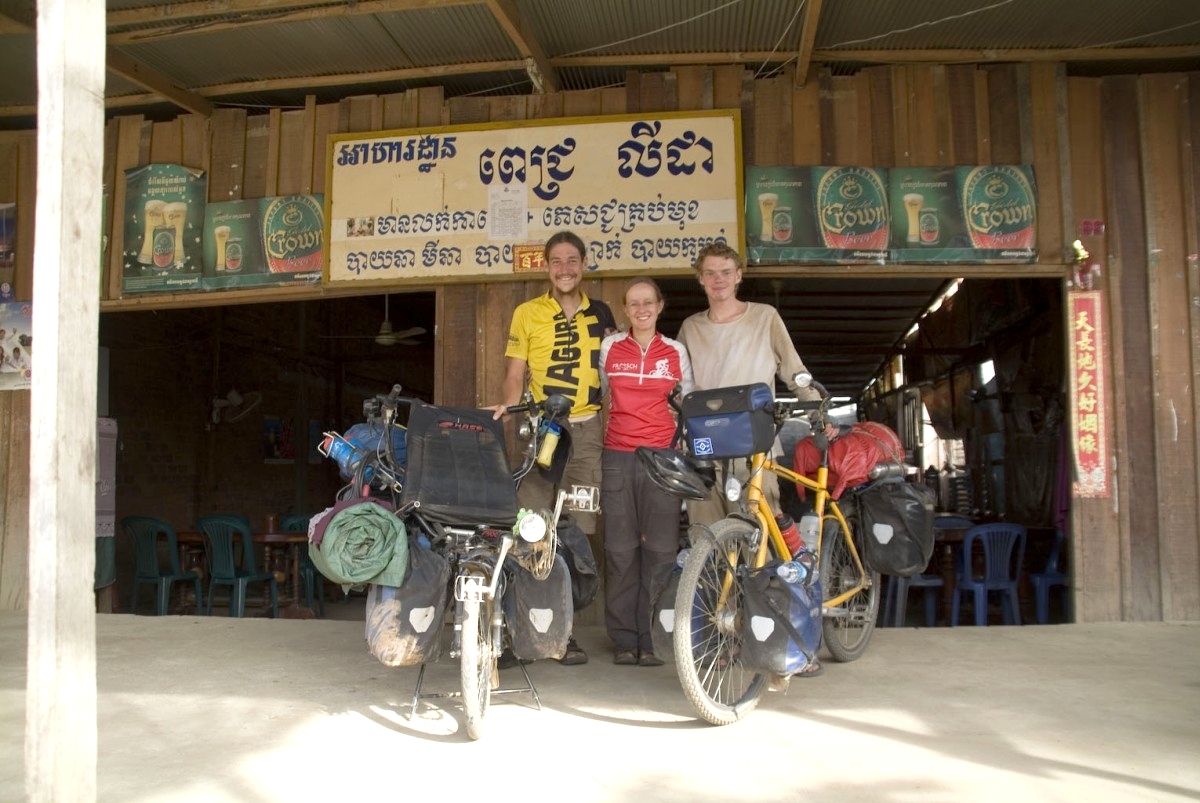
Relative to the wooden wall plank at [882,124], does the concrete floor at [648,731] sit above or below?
below

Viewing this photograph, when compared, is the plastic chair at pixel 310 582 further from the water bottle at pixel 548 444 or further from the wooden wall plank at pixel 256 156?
the water bottle at pixel 548 444

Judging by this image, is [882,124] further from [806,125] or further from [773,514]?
[773,514]

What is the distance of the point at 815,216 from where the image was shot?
5.23 meters

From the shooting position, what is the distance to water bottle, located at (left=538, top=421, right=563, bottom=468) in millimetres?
3518

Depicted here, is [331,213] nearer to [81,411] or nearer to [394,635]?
[394,635]

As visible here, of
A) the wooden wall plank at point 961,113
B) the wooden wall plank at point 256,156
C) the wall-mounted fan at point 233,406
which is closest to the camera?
the wooden wall plank at point 961,113

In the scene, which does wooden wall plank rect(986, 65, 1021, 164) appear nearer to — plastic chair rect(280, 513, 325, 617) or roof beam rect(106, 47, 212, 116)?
roof beam rect(106, 47, 212, 116)

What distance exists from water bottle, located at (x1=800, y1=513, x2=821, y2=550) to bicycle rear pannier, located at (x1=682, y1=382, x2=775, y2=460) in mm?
482

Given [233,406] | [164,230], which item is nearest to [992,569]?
[164,230]

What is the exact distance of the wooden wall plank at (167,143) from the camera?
6.04 meters

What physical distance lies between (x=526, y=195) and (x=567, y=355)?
156 cm

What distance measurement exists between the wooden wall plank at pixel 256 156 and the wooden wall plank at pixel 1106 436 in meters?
4.87

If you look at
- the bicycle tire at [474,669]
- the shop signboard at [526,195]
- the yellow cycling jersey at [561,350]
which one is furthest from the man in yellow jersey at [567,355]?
the bicycle tire at [474,669]

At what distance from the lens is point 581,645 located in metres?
4.51
